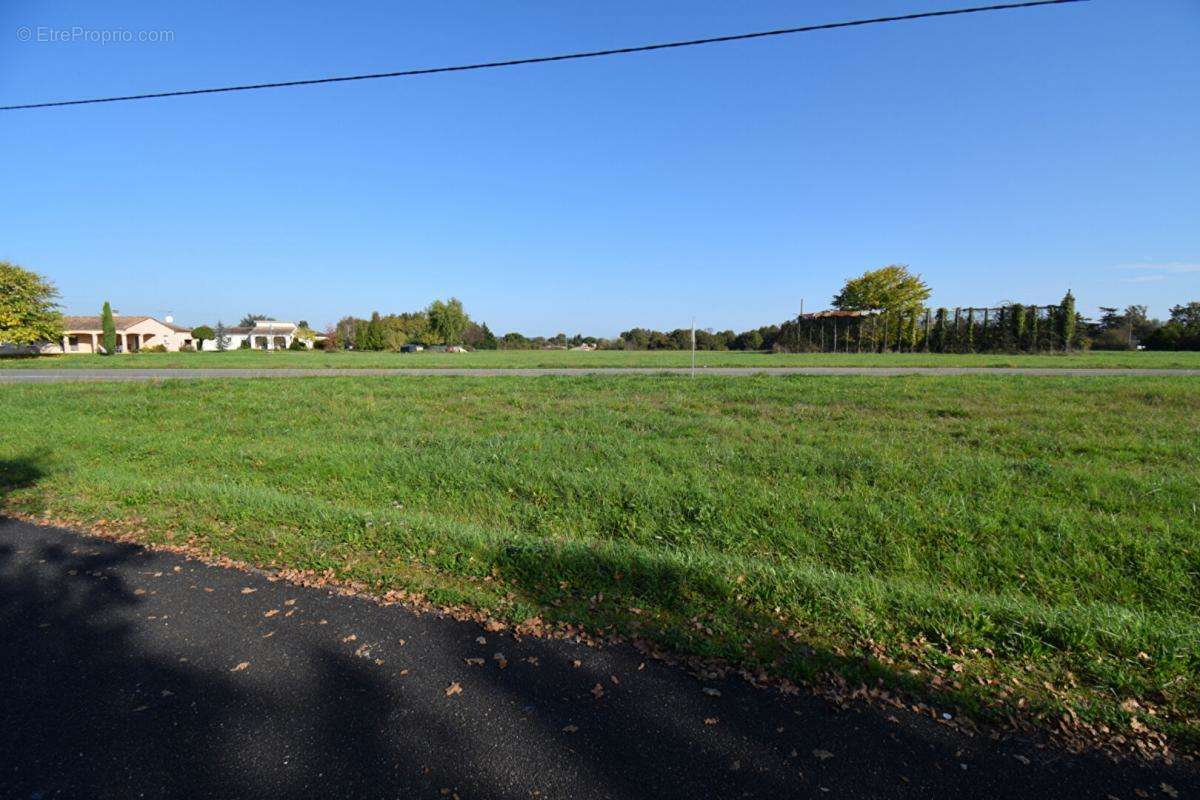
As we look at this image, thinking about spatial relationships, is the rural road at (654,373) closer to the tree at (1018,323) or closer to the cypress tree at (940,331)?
the tree at (1018,323)

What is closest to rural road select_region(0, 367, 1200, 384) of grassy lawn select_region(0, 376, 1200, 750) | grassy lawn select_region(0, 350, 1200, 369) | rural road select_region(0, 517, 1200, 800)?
grassy lawn select_region(0, 350, 1200, 369)

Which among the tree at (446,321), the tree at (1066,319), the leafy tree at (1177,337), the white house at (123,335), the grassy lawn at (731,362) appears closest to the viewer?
the grassy lawn at (731,362)

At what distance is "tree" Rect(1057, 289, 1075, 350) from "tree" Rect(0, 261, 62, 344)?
230ft

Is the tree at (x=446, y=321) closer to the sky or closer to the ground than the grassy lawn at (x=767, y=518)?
closer to the sky

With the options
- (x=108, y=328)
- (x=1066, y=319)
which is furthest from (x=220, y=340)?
(x=1066, y=319)

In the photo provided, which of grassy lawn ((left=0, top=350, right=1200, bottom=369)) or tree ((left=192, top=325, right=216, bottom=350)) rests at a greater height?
tree ((left=192, top=325, right=216, bottom=350))

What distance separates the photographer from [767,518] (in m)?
5.39

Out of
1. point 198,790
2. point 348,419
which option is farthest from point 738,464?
point 348,419

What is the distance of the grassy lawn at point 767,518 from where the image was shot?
3348mm

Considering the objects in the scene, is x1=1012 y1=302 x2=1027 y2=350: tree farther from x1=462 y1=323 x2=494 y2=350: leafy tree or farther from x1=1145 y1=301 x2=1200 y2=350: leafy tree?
x1=462 y1=323 x2=494 y2=350: leafy tree

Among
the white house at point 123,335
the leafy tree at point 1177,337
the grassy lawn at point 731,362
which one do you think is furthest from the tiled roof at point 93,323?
the leafy tree at point 1177,337

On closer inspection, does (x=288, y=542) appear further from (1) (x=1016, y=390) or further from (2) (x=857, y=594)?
(1) (x=1016, y=390)

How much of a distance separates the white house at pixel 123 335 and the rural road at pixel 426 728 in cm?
7721

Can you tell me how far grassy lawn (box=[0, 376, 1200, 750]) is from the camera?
335cm
